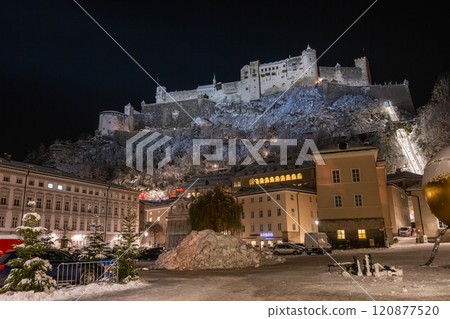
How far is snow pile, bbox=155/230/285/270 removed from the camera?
64.2ft

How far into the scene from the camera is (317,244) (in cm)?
3206

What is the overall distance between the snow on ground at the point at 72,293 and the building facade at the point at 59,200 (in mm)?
33379

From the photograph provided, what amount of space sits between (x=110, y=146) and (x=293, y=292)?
11071 cm

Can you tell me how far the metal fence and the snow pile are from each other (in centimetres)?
701

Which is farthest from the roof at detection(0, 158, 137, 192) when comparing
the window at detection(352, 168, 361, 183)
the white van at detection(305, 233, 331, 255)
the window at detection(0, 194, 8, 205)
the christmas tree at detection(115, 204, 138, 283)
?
the window at detection(352, 168, 361, 183)

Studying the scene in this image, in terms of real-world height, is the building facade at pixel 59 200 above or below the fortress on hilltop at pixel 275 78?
below

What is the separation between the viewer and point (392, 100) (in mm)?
104938

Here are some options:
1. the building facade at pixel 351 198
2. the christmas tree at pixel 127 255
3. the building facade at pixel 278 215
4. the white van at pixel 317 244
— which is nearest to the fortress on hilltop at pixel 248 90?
the building facade at pixel 278 215

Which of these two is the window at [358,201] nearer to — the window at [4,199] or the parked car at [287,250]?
the parked car at [287,250]

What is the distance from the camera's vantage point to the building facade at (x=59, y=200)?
47178 millimetres

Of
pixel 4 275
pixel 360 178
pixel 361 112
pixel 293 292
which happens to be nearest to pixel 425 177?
pixel 293 292

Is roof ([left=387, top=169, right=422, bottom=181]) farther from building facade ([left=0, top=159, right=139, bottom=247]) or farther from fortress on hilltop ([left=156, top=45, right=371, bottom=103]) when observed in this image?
fortress on hilltop ([left=156, top=45, right=371, bottom=103])

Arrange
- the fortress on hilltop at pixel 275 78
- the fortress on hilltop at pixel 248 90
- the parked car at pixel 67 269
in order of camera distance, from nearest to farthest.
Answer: the parked car at pixel 67 269 → the fortress on hilltop at pixel 248 90 → the fortress on hilltop at pixel 275 78

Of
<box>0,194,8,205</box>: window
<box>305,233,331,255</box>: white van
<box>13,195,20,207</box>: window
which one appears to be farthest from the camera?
<box>13,195,20,207</box>: window
